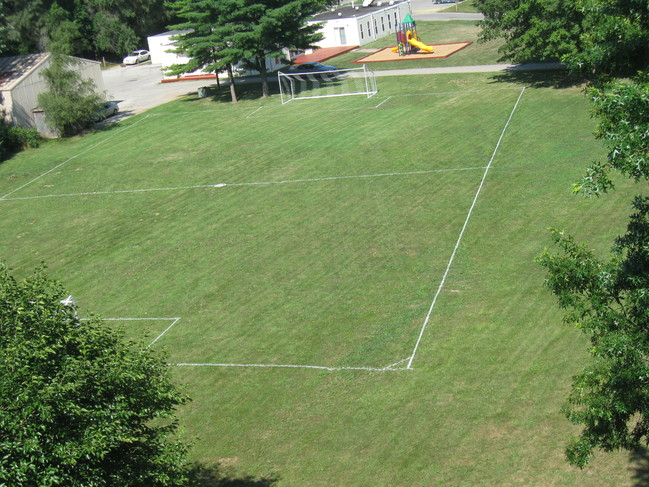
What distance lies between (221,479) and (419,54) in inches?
1920

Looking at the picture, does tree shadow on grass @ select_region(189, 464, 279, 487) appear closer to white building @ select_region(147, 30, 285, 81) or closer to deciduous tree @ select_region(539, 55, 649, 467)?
deciduous tree @ select_region(539, 55, 649, 467)

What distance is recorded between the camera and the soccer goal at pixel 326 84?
5034 centimetres

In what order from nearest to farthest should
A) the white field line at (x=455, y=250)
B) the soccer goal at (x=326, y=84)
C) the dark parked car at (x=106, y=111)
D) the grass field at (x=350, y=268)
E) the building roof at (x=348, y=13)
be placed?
the grass field at (x=350, y=268) < the white field line at (x=455, y=250) < the dark parked car at (x=106, y=111) < the soccer goal at (x=326, y=84) < the building roof at (x=348, y=13)

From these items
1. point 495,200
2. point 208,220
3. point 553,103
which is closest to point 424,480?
point 495,200

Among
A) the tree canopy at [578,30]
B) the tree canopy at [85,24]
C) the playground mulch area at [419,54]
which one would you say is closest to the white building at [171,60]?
the playground mulch area at [419,54]

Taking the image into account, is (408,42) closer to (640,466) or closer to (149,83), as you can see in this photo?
(149,83)

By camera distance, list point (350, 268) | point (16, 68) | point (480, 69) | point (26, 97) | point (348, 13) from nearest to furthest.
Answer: point (350, 268) → point (26, 97) → point (16, 68) → point (480, 69) → point (348, 13)

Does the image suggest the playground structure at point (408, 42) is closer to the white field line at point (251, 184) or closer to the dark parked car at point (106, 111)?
the dark parked car at point (106, 111)

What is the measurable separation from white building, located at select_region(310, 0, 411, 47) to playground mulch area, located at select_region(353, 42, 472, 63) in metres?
5.96

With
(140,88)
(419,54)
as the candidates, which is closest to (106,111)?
(140,88)

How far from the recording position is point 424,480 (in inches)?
584

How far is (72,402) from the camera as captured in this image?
9.47 metres

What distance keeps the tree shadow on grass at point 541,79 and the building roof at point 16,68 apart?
30.1m

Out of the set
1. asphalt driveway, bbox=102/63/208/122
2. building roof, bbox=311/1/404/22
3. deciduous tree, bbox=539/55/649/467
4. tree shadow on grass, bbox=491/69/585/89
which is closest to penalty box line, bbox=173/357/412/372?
deciduous tree, bbox=539/55/649/467
